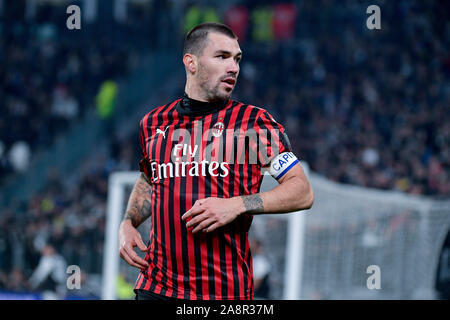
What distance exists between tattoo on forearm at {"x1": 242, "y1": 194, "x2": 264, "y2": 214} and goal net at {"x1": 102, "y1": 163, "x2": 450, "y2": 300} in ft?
15.5

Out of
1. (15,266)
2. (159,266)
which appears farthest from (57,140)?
(159,266)

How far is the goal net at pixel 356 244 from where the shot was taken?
8391 millimetres

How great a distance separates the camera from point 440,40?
17.1 metres

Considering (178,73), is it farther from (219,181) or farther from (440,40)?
(219,181)

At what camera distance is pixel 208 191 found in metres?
3.33

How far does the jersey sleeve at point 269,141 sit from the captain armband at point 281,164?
0.02 m

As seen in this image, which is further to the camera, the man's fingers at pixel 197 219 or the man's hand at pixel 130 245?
the man's hand at pixel 130 245

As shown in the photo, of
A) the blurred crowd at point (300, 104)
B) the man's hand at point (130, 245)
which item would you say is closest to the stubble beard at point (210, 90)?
the man's hand at point (130, 245)

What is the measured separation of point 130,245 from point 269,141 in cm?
89

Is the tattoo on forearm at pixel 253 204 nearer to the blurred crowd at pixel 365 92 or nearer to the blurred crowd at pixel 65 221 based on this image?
the blurred crowd at pixel 65 221

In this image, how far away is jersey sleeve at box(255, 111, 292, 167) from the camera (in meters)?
3.33

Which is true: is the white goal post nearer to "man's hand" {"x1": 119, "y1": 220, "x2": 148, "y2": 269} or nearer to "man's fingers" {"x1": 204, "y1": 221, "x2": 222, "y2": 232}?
"man's hand" {"x1": 119, "y1": 220, "x2": 148, "y2": 269}

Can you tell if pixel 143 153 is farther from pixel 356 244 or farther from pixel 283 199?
Answer: pixel 356 244

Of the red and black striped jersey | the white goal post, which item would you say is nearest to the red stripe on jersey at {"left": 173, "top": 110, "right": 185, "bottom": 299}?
the red and black striped jersey
